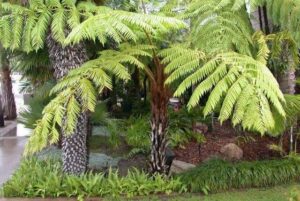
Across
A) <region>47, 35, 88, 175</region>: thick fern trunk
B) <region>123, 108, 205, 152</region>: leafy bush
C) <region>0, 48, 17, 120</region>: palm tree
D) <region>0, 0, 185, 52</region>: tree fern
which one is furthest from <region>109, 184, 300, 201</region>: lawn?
<region>0, 48, 17, 120</region>: palm tree

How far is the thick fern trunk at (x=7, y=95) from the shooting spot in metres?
11.8

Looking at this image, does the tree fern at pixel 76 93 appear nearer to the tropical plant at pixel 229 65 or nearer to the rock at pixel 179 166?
the tropical plant at pixel 229 65

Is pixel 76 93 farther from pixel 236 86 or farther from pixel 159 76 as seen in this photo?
pixel 236 86

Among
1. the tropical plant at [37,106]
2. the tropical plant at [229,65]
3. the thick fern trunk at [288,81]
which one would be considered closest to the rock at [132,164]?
the tropical plant at [37,106]

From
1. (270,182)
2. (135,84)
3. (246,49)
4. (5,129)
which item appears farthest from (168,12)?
(5,129)

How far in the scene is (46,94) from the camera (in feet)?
23.7

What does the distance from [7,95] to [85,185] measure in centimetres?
791

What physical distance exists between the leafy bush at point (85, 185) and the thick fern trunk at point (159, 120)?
215 mm

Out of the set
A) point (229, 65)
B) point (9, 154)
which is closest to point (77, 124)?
point (229, 65)

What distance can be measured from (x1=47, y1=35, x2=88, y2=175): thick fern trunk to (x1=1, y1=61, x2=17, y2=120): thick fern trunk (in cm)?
659

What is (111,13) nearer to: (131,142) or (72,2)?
(72,2)

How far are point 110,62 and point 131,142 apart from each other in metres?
3.41

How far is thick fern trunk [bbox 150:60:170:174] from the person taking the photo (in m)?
5.25

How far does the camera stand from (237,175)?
541 cm
